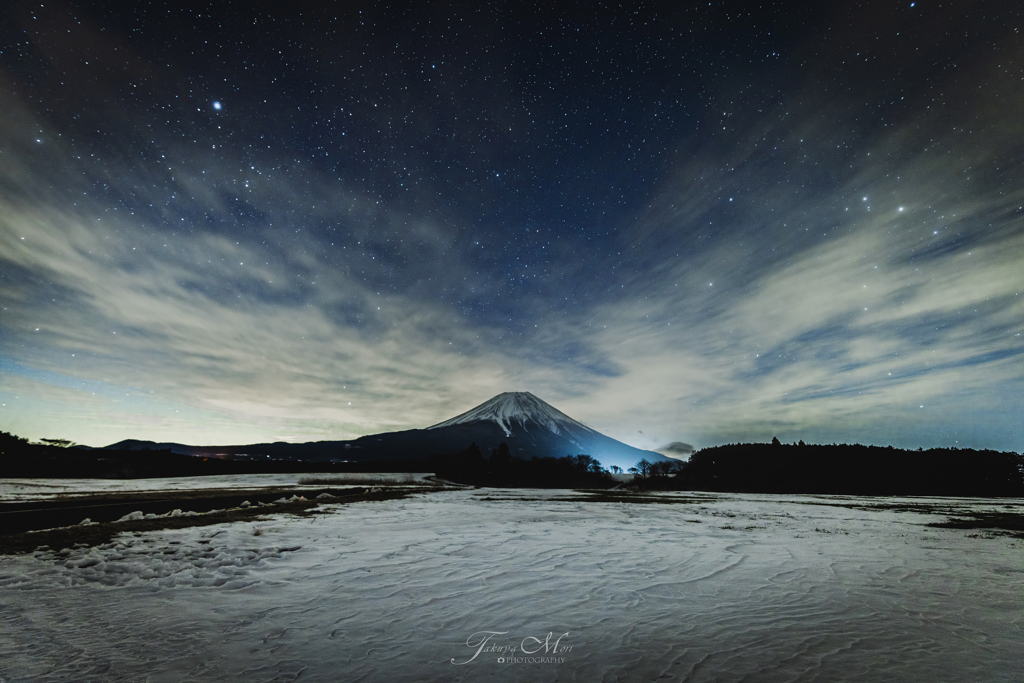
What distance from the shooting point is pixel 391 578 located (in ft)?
28.4

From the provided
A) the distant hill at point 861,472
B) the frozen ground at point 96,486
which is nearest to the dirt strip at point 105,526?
the frozen ground at point 96,486

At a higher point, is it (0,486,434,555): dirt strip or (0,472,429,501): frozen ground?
(0,486,434,555): dirt strip

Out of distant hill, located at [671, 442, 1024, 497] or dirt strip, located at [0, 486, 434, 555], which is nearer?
dirt strip, located at [0, 486, 434, 555]

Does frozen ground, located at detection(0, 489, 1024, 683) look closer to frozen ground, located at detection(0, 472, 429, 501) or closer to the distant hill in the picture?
frozen ground, located at detection(0, 472, 429, 501)

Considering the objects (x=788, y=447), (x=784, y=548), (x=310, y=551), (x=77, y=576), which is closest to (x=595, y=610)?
(x=310, y=551)

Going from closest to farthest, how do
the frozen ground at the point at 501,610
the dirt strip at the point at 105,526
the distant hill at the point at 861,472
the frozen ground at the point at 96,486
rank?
the frozen ground at the point at 501,610, the dirt strip at the point at 105,526, the frozen ground at the point at 96,486, the distant hill at the point at 861,472

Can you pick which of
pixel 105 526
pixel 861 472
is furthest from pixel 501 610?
pixel 861 472

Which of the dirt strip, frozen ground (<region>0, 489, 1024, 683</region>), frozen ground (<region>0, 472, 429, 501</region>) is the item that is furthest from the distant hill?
the dirt strip

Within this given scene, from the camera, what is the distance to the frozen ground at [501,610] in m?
4.86

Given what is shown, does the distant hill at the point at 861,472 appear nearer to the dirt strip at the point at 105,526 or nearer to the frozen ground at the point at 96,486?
the frozen ground at the point at 96,486

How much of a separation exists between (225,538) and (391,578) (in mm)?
6130

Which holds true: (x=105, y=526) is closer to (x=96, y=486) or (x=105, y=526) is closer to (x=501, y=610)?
(x=501, y=610)

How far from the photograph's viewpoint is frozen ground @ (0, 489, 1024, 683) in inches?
191

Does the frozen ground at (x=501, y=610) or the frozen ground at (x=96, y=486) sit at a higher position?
the frozen ground at (x=501, y=610)
